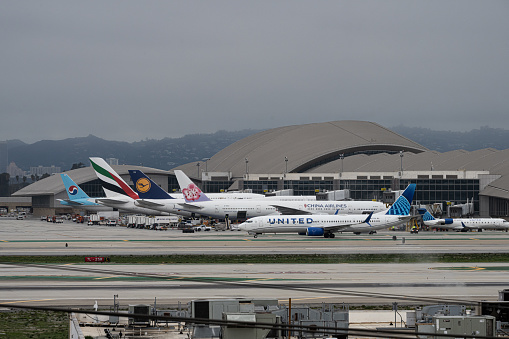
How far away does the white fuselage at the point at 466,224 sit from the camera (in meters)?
108

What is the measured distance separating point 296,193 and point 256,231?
82693mm

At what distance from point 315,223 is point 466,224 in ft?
106

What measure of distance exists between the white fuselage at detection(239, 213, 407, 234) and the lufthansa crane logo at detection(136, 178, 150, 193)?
1227 inches

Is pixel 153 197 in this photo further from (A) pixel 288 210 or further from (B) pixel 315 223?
(B) pixel 315 223

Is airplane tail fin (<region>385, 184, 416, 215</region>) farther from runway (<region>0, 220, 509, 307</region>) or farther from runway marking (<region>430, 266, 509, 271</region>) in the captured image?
runway marking (<region>430, 266, 509, 271</region>)

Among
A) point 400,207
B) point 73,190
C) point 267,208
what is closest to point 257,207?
point 267,208

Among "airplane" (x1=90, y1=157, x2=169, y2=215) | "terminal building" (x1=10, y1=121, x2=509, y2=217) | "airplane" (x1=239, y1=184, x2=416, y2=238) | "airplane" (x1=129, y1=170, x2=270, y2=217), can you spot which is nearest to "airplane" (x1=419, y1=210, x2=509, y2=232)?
"airplane" (x1=239, y1=184, x2=416, y2=238)

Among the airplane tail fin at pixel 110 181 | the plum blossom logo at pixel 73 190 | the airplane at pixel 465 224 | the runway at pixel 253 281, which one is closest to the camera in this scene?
the runway at pixel 253 281

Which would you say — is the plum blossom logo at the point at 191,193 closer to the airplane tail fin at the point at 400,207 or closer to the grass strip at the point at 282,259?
the airplane tail fin at the point at 400,207

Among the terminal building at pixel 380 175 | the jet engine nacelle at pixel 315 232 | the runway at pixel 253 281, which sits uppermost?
the terminal building at pixel 380 175

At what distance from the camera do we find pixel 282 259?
6044 cm

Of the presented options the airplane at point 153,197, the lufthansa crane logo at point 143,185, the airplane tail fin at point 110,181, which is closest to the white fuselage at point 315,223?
the airplane at point 153,197

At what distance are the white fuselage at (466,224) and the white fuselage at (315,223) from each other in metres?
20.8

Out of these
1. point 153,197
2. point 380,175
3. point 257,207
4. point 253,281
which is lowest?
point 253,281
